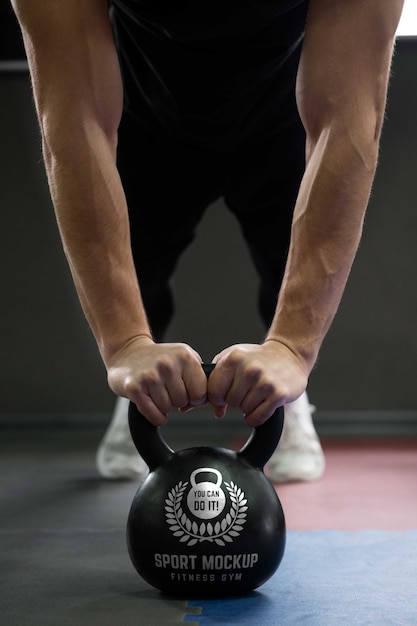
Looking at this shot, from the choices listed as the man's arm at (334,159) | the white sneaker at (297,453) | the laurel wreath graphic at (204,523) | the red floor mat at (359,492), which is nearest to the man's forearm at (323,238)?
the man's arm at (334,159)

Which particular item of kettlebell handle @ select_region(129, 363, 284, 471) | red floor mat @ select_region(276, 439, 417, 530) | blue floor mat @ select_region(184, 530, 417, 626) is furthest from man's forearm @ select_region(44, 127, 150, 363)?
red floor mat @ select_region(276, 439, 417, 530)

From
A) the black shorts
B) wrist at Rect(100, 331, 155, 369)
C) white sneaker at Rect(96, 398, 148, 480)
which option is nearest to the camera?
wrist at Rect(100, 331, 155, 369)

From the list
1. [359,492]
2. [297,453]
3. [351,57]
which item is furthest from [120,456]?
[351,57]

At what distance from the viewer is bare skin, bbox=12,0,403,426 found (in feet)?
4.14

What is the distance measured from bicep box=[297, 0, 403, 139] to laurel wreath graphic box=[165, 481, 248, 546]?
1.97 ft

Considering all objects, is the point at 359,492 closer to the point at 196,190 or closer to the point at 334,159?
the point at 196,190

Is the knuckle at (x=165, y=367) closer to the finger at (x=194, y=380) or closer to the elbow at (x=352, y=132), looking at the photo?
the finger at (x=194, y=380)

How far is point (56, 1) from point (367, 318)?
198 cm

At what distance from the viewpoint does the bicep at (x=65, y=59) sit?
1.29 meters

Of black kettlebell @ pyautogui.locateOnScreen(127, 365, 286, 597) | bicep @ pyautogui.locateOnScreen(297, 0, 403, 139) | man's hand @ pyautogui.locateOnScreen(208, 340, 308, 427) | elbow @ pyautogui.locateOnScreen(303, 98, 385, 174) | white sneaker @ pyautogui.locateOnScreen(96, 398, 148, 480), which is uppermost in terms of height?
bicep @ pyautogui.locateOnScreen(297, 0, 403, 139)

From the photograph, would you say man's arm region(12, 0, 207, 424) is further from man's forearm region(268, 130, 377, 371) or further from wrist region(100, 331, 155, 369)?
man's forearm region(268, 130, 377, 371)

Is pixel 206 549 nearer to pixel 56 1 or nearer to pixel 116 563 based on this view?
pixel 116 563

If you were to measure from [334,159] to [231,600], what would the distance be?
0.65m

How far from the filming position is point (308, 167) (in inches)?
53.2
